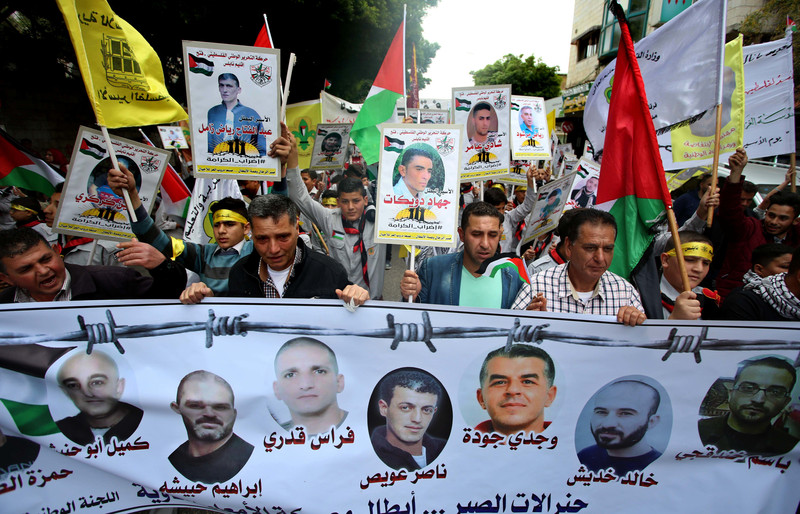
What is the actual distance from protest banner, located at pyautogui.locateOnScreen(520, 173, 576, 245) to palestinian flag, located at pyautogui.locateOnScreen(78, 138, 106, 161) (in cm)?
395

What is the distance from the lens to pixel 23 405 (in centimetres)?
216

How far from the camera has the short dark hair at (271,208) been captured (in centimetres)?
251

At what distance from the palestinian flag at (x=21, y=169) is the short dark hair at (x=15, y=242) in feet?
Answer: 6.64

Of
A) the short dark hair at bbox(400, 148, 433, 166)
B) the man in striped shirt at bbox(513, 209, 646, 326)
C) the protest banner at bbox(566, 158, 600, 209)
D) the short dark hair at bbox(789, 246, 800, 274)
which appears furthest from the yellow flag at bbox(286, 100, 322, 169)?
the short dark hair at bbox(789, 246, 800, 274)

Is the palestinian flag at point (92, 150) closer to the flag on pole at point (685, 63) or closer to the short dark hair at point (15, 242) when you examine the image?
the short dark hair at point (15, 242)

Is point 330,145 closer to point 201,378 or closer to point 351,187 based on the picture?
point 351,187

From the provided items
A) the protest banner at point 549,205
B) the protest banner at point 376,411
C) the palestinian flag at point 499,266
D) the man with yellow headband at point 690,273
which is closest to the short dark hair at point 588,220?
the palestinian flag at point 499,266

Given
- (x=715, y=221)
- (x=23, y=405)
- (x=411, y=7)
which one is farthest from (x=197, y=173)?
(x=411, y=7)

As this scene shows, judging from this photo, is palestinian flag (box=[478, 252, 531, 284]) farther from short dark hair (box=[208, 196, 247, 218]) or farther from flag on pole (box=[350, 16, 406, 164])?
short dark hair (box=[208, 196, 247, 218])

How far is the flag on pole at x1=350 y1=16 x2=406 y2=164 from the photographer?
4.24 metres

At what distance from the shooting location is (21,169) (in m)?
3.97

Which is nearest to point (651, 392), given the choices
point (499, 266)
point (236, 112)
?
point (499, 266)

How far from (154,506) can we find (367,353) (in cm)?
126

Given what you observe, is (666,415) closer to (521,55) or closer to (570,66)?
(570,66)
